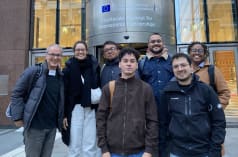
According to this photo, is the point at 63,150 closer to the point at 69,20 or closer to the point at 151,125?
the point at 151,125

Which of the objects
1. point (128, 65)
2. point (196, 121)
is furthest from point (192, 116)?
point (128, 65)

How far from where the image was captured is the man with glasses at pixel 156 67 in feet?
10.9

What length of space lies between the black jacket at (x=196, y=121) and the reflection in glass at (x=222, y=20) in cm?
873

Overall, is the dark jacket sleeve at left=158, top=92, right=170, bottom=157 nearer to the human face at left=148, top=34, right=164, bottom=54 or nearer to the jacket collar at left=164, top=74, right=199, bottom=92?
the jacket collar at left=164, top=74, right=199, bottom=92

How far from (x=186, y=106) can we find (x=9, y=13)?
9.83 metres

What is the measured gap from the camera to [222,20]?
1089 centimetres

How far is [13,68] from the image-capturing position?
34.0 ft

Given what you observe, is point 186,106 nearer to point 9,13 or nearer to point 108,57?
point 108,57

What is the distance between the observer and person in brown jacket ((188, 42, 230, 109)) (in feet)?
11.2

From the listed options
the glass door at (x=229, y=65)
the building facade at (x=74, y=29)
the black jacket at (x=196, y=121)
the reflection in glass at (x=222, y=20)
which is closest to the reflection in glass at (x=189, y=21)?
the building facade at (x=74, y=29)

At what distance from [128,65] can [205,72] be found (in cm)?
119

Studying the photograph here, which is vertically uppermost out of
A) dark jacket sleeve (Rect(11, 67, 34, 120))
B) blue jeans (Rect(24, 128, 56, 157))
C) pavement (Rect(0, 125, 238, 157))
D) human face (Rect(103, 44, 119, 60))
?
human face (Rect(103, 44, 119, 60))

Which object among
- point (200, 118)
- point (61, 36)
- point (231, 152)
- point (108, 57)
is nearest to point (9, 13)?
point (61, 36)

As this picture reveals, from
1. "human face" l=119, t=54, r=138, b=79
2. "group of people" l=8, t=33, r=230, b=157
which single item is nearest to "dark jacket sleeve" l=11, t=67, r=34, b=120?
"group of people" l=8, t=33, r=230, b=157
